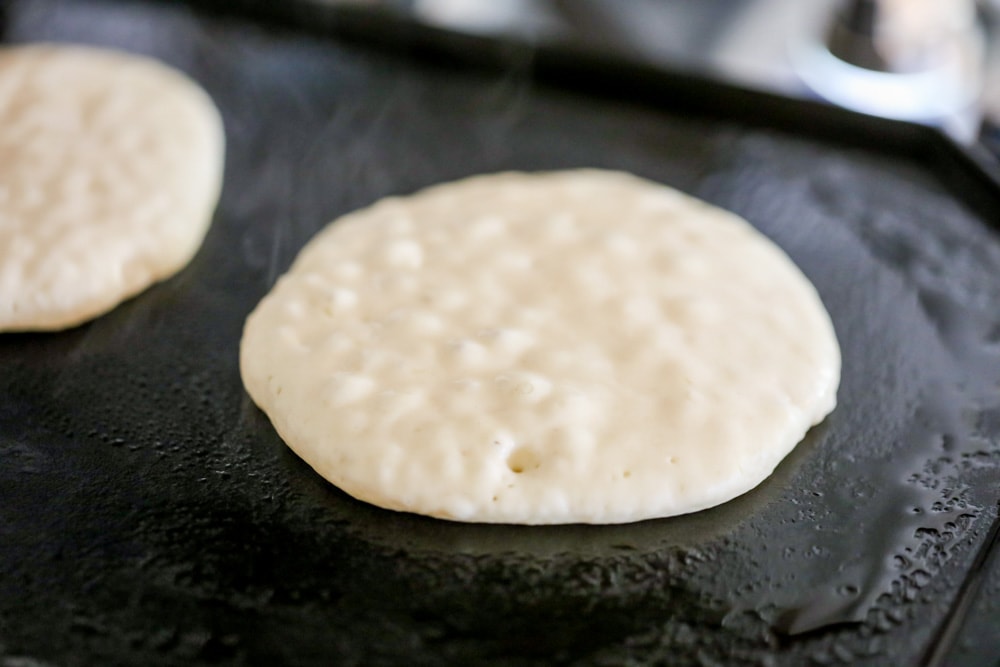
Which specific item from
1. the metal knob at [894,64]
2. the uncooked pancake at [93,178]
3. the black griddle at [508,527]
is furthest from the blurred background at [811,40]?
the uncooked pancake at [93,178]

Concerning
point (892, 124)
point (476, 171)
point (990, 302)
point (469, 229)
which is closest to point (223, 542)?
point (469, 229)

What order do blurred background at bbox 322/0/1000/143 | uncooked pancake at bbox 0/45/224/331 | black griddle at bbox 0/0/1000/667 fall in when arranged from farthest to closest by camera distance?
blurred background at bbox 322/0/1000/143 → uncooked pancake at bbox 0/45/224/331 → black griddle at bbox 0/0/1000/667

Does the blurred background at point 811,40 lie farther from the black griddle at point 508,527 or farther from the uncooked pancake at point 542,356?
the uncooked pancake at point 542,356

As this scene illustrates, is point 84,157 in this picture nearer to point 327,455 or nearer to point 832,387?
point 327,455

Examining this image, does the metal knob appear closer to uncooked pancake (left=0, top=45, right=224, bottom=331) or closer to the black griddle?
the black griddle

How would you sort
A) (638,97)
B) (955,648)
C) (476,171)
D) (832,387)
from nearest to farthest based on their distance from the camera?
(955,648), (832,387), (476,171), (638,97)

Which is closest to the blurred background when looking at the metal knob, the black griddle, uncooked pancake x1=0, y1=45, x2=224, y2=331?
the metal knob
